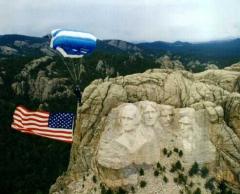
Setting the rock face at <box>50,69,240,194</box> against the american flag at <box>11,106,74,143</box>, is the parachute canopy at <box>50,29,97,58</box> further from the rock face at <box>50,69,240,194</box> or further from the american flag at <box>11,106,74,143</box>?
the rock face at <box>50,69,240,194</box>

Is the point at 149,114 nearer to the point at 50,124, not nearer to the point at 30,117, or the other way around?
the point at 50,124

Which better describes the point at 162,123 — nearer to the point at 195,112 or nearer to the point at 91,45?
the point at 195,112

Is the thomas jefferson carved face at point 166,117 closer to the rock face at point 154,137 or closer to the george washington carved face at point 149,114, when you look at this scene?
the rock face at point 154,137

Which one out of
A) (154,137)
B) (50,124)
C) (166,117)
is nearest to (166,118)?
(166,117)

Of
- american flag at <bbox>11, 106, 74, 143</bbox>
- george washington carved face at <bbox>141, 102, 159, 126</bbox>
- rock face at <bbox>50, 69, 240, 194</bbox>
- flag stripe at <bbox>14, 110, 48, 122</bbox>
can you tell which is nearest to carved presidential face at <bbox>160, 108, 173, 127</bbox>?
rock face at <bbox>50, 69, 240, 194</bbox>

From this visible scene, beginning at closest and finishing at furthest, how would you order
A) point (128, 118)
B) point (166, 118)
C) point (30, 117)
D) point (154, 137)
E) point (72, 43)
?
1. point (72, 43)
2. point (30, 117)
3. point (154, 137)
4. point (128, 118)
5. point (166, 118)

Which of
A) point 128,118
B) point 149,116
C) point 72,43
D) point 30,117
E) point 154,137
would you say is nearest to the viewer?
point 72,43

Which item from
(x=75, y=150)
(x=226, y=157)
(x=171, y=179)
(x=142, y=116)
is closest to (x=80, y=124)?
(x=75, y=150)
